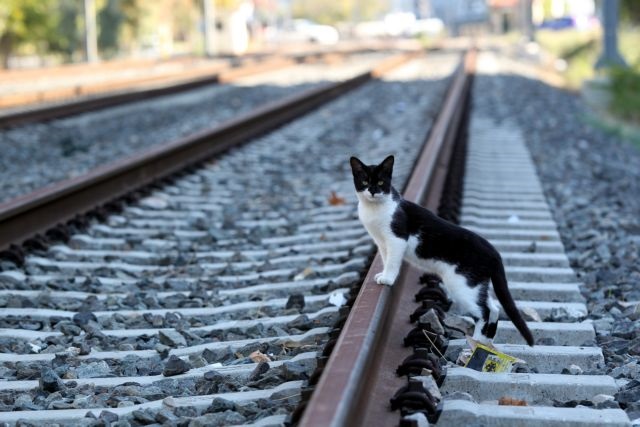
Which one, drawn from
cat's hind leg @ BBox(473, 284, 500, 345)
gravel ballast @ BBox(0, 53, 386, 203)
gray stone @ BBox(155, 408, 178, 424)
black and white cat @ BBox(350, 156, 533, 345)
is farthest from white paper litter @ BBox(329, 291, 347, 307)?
gravel ballast @ BBox(0, 53, 386, 203)

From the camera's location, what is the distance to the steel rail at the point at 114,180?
6004 millimetres

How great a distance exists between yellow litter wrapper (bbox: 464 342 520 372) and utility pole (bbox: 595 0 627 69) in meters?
16.9

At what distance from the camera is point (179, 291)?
5227mm

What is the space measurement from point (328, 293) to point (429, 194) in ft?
5.71

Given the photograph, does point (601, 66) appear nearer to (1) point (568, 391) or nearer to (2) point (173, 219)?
(2) point (173, 219)

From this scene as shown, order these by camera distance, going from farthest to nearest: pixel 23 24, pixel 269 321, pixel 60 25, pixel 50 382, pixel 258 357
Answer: pixel 60 25
pixel 23 24
pixel 269 321
pixel 258 357
pixel 50 382

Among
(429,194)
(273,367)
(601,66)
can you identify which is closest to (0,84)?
(601,66)

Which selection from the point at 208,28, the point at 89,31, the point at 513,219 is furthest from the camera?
the point at 208,28

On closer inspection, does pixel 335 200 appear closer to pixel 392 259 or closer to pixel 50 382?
pixel 392 259

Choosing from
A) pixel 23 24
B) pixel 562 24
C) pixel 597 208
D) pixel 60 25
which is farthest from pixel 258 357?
pixel 562 24

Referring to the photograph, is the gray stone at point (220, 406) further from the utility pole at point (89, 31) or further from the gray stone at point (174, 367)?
the utility pole at point (89, 31)

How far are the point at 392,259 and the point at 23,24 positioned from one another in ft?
106

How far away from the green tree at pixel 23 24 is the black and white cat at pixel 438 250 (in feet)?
96.4

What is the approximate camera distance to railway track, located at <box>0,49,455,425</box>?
3533 millimetres
